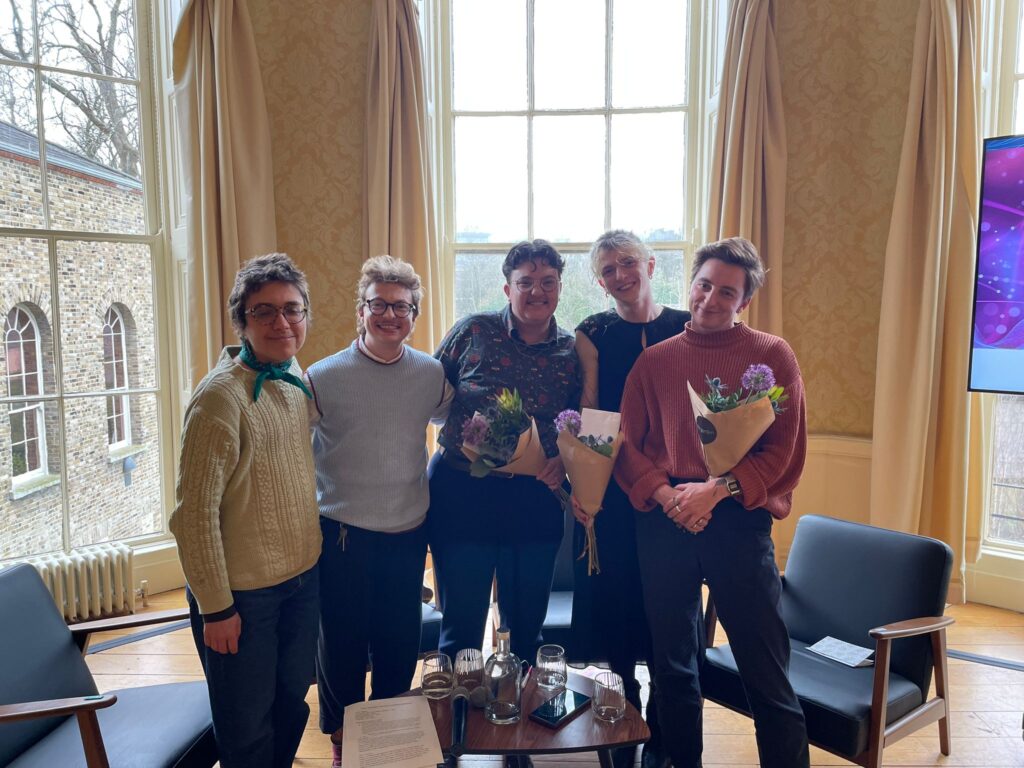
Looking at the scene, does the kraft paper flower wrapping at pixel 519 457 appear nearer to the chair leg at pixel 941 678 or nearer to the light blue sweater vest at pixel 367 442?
the light blue sweater vest at pixel 367 442

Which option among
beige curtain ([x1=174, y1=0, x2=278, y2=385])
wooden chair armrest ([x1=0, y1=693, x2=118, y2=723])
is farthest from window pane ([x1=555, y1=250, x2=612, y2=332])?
wooden chair armrest ([x1=0, y1=693, x2=118, y2=723])

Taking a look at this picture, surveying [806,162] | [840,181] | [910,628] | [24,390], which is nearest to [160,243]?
[24,390]

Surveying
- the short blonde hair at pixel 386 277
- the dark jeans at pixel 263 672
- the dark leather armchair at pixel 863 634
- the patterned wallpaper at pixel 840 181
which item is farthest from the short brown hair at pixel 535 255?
the patterned wallpaper at pixel 840 181

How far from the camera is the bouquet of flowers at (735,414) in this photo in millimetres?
1658

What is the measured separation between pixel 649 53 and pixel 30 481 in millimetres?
3853

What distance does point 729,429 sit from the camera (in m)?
1.68

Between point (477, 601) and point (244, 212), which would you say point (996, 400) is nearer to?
point (477, 601)

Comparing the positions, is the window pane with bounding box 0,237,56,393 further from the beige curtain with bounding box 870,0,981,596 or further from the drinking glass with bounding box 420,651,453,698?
the beige curtain with bounding box 870,0,981,596

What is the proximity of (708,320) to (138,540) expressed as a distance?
3.15 m

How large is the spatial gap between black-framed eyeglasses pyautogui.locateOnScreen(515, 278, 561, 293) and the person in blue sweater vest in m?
0.31

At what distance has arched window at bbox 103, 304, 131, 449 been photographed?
3.37 meters

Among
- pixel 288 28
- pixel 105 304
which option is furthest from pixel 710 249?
pixel 105 304

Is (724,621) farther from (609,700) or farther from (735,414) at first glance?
(735,414)

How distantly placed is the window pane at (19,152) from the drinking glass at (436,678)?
290 cm
